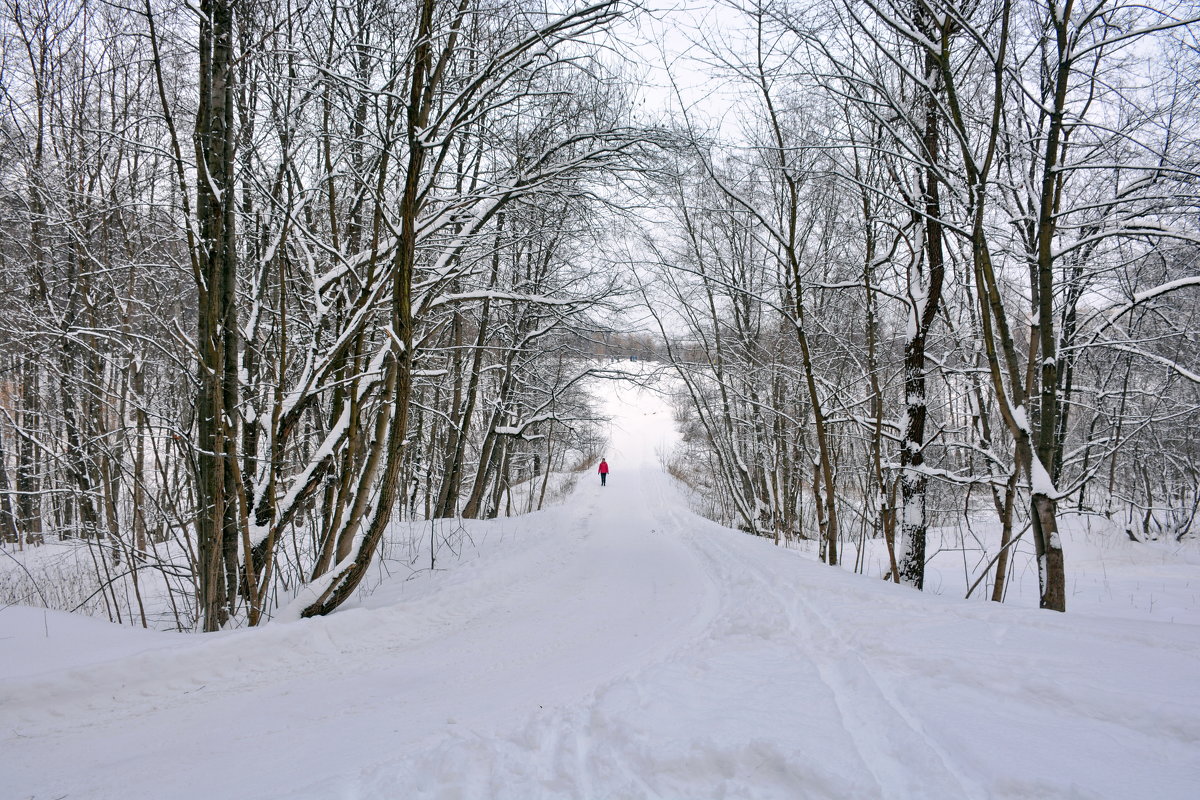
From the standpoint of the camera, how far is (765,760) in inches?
73.3

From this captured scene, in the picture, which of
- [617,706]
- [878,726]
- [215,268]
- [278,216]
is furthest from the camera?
[278,216]

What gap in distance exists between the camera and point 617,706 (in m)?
2.36

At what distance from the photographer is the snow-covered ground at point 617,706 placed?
177 cm

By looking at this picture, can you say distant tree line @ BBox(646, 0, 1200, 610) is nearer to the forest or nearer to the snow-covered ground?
the forest

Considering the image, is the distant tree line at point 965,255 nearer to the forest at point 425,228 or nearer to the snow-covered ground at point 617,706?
the forest at point 425,228

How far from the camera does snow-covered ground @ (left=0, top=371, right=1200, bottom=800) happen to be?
69.6 inches

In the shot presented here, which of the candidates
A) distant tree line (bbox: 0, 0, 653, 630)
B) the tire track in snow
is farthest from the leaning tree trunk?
the tire track in snow

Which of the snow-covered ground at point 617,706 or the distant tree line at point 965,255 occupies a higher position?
the distant tree line at point 965,255

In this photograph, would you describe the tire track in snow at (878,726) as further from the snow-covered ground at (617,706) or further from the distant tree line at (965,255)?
the distant tree line at (965,255)

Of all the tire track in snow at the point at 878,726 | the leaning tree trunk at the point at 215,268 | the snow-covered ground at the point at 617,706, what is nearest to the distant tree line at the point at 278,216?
the leaning tree trunk at the point at 215,268

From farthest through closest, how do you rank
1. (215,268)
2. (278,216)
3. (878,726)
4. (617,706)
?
(278,216), (215,268), (617,706), (878,726)

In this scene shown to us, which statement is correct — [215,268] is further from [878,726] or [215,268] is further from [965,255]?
[965,255]

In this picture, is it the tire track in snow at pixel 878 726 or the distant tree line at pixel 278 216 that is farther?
the distant tree line at pixel 278 216

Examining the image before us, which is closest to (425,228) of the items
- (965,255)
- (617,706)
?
(617,706)
